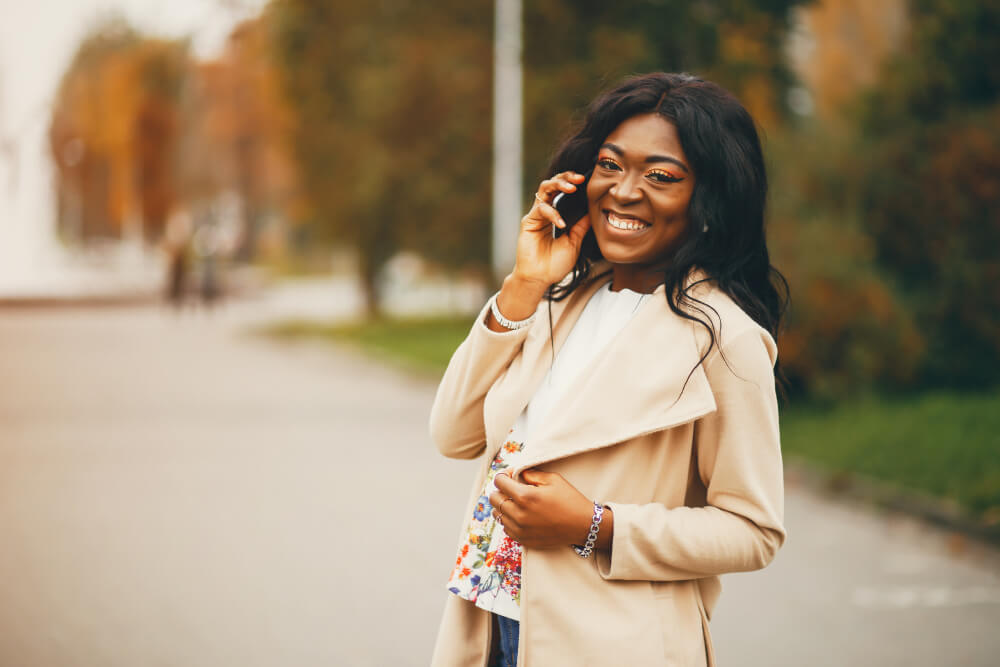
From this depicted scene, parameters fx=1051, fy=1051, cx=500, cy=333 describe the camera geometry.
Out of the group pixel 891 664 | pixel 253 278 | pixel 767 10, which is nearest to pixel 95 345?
pixel 767 10

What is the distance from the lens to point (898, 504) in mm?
7238

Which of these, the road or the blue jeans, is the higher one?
the blue jeans

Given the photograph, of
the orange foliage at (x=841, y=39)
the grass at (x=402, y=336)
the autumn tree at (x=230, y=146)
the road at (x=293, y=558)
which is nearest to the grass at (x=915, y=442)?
the road at (x=293, y=558)

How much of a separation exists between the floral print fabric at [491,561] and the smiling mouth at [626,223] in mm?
449

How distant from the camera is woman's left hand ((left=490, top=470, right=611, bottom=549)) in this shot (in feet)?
5.90

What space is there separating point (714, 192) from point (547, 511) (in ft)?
2.11

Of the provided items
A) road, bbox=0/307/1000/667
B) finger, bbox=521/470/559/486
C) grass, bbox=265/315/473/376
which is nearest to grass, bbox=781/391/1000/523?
road, bbox=0/307/1000/667

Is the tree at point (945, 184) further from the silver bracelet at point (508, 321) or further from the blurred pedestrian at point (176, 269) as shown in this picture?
the blurred pedestrian at point (176, 269)

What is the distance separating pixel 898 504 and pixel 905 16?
6.96 m

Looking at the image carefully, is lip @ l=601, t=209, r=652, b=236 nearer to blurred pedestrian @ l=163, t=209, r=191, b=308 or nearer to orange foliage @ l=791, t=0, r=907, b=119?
orange foliage @ l=791, t=0, r=907, b=119

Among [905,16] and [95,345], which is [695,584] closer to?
[905,16]

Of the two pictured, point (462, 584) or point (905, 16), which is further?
point (905, 16)

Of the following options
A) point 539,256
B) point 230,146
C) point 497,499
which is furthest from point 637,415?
point 230,146

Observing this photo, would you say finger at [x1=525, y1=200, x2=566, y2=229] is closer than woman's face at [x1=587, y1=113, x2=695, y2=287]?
No
